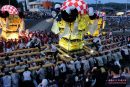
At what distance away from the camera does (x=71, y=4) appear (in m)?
23.3

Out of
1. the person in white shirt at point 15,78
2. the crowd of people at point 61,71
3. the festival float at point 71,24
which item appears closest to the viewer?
the crowd of people at point 61,71

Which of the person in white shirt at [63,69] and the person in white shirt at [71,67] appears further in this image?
the person in white shirt at [71,67]

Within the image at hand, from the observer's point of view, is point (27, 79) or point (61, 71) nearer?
point (27, 79)

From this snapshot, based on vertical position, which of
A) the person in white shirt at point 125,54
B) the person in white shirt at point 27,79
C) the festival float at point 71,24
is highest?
the festival float at point 71,24

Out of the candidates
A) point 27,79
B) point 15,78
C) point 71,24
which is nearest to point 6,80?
point 15,78

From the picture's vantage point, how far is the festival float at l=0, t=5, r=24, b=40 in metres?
29.9

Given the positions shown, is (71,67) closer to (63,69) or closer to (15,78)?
(63,69)

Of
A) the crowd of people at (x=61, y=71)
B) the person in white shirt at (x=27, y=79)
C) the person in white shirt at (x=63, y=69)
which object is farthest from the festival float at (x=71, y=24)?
the person in white shirt at (x=27, y=79)

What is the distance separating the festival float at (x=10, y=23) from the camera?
29.9 metres

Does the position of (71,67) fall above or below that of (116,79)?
below

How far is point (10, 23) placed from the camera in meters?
30.2

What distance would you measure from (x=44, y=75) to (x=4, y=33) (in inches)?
509

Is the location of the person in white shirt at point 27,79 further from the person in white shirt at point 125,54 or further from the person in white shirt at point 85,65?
the person in white shirt at point 125,54

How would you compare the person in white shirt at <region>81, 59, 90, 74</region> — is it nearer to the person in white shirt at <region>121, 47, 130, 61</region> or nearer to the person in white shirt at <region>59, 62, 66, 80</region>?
the person in white shirt at <region>59, 62, 66, 80</region>
